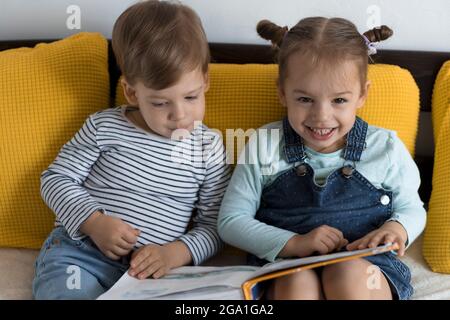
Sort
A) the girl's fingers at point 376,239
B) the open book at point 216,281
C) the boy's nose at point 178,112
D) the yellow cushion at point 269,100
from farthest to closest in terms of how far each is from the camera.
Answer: the yellow cushion at point 269,100
the boy's nose at point 178,112
the girl's fingers at point 376,239
the open book at point 216,281

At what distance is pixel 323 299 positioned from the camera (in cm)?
104

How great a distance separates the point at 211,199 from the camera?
1.25 m

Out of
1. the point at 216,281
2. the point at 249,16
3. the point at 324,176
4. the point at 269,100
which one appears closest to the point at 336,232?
the point at 324,176

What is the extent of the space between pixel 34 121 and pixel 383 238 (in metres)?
0.75

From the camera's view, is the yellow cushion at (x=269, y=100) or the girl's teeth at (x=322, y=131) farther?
the yellow cushion at (x=269, y=100)

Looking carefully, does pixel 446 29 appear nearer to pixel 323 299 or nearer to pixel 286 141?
pixel 286 141

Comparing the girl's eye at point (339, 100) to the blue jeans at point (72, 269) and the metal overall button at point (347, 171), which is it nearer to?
the metal overall button at point (347, 171)

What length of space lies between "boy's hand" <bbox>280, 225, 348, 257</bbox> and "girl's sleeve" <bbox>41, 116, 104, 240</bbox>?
38cm

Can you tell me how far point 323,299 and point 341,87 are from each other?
363 mm

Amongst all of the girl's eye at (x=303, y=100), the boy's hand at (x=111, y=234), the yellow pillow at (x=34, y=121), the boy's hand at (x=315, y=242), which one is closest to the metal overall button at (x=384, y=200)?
the boy's hand at (x=315, y=242)

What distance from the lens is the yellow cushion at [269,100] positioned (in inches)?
51.6

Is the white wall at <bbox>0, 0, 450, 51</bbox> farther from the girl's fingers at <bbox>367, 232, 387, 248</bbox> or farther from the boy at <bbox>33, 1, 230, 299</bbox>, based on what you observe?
the girl's fingers at <bbox>367, 232, 387, 248</bbox>

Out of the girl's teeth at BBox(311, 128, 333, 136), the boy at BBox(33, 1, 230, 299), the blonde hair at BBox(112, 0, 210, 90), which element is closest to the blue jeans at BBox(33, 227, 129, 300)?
the boy at BBox(33, 1, 230, 299)

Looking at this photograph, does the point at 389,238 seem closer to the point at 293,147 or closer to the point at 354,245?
the point at 354,245
